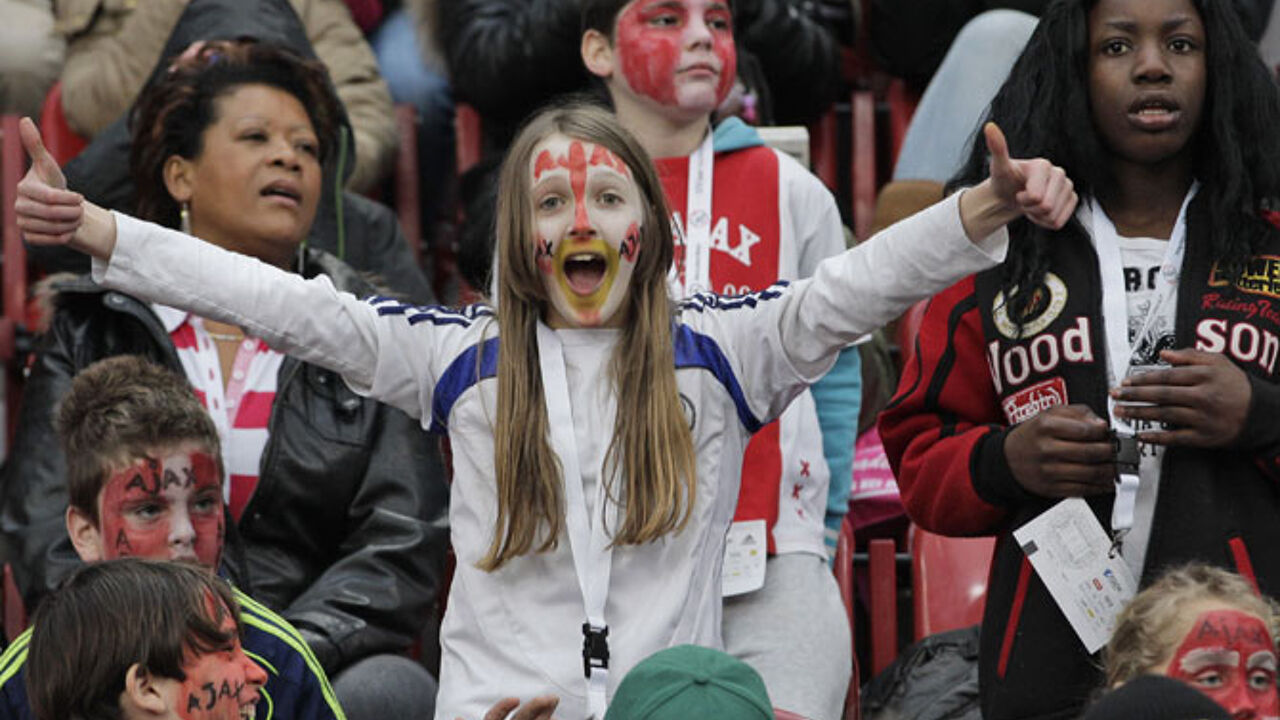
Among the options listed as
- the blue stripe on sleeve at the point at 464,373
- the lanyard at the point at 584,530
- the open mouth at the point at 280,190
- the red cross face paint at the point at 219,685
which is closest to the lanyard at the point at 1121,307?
the lanyard at the point at 584,530

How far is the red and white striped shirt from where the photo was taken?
5266 mm

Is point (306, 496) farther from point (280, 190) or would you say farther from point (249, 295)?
point (249, 295)

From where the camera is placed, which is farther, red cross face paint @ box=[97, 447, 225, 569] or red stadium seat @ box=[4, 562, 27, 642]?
red stadium seat @ box=[4, 562, 27, 642]

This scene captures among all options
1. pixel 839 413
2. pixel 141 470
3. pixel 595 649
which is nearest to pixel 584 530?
pixel 595 649

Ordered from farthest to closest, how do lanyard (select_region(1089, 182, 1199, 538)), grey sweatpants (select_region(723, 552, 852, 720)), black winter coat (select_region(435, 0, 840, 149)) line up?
black winter coat (select_region(435, 0, 840, 149)), grey sweatpants (select_region(723, 552, 852, 720)), lanyard (select_region(1089, 182, 1199, 538))

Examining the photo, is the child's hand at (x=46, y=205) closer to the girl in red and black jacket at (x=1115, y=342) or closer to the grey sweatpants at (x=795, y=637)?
the girl in red and black jacket at (x=1115, y=342)

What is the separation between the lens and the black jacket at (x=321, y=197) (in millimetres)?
6023

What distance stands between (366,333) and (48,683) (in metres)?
0.82

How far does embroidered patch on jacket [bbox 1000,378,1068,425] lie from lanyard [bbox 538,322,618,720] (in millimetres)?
755

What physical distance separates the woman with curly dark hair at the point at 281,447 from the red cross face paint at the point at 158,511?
1.18 feet

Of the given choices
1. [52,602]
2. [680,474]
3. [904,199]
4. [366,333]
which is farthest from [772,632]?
[904,199]

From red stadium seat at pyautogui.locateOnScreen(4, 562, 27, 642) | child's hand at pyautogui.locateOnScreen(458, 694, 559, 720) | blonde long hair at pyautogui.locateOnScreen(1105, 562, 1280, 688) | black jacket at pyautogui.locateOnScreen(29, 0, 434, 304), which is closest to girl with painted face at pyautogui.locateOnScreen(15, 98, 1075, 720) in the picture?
child's hand at pyautogui.locateOnScreen(458, 694, 559, 720)

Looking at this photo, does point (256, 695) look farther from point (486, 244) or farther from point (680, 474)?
point (486, 244)

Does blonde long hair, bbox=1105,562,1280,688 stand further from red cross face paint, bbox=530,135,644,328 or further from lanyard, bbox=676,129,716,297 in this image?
lanyard, bbox=676,129,716,297
